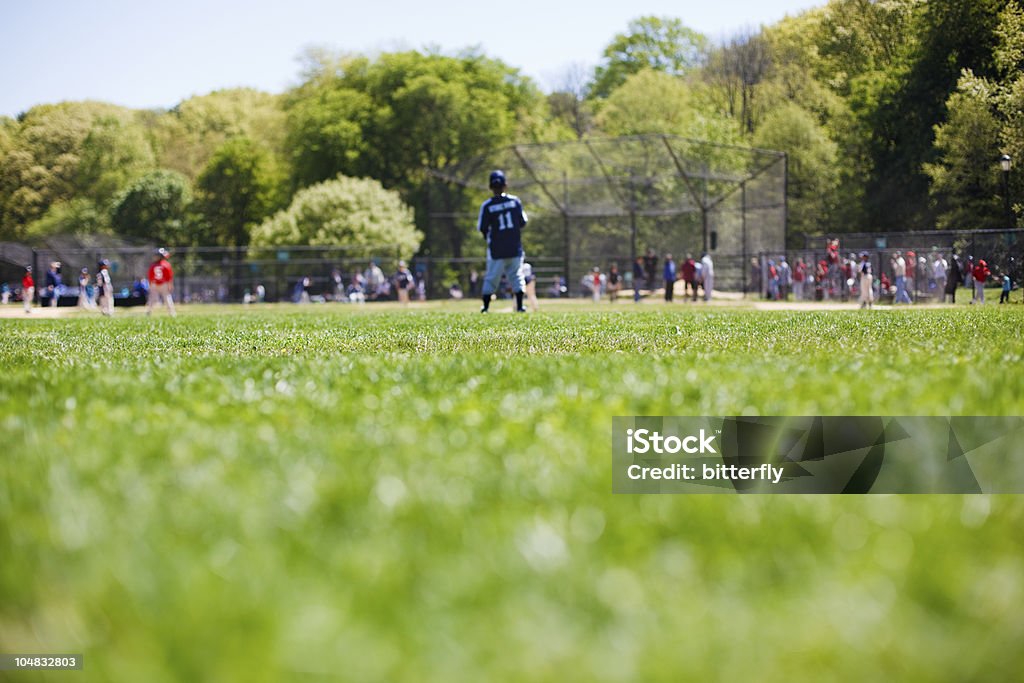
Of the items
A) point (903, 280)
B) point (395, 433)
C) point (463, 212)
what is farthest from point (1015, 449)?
point (463, 212)

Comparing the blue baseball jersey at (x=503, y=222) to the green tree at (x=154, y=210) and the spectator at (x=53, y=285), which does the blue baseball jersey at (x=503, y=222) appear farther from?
the green tree at (x=154, y=210)

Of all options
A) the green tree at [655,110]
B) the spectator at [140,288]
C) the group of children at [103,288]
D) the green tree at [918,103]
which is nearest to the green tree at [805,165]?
the green tree at [918,103]

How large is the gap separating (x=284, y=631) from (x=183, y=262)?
2315 inches

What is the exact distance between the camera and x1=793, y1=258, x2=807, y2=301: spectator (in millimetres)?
40875

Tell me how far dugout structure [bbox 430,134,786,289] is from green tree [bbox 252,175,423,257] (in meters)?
7.65

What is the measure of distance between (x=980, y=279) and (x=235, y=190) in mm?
63390

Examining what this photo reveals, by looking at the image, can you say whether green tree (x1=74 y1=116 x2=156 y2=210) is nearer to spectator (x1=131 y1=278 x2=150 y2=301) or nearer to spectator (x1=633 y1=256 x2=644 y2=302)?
spectator (x1=131 y1=278 x2=150 y2=301)

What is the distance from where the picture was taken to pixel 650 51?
299 ft

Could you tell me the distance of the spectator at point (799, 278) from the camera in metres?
40.9

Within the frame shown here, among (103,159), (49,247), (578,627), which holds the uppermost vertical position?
(103,159)

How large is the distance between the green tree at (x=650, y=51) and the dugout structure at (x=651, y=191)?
44.0 m

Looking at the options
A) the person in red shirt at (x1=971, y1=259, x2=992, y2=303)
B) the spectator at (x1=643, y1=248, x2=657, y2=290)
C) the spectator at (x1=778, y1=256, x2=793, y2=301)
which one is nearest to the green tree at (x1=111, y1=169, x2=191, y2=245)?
the spectator at (x1=643, y1=248, x2=657, y2=290)

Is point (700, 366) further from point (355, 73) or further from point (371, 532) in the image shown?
point (355, 73)

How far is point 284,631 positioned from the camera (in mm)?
2375
